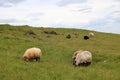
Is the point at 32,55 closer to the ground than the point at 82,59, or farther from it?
farther from it

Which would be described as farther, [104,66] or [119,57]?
[119,57]

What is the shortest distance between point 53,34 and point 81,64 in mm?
38234

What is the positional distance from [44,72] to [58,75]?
126cm

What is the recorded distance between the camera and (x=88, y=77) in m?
19.3

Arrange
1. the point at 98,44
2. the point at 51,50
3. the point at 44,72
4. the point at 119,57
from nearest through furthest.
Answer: the point at 44,72 → the point at 119,57 → the point at 51,50 → the point at 98,44

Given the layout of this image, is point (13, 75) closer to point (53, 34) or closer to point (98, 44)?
point (98, 44)

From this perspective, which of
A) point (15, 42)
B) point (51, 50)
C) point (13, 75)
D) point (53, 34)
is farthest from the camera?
point (53, 34)

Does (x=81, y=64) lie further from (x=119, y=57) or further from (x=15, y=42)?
(x=15, y=42)

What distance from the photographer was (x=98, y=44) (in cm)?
5234

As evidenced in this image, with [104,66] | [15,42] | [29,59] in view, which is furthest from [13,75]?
[15,42]

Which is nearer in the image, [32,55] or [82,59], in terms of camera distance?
[82,59]

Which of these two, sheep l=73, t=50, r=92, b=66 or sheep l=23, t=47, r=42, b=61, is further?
sheep l=23, t=47, r=42, b=61

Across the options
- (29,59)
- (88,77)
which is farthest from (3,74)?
(29,59)

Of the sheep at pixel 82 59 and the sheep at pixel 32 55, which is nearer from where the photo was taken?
the sheep at pixel 82 59
